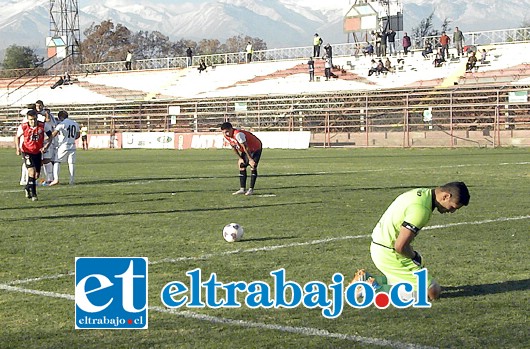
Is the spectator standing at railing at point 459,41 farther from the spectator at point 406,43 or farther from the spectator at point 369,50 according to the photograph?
the spectator at point 369,50

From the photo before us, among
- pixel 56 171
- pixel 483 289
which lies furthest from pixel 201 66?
pixel 483 289

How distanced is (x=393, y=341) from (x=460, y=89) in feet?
138

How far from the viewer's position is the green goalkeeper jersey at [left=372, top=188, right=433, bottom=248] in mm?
8062

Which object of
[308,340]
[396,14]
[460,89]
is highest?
[396,14]

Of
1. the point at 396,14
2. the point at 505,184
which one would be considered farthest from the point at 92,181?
the point at 396,14

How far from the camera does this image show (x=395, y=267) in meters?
8.34

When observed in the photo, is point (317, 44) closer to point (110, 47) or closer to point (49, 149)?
point (49, 149)

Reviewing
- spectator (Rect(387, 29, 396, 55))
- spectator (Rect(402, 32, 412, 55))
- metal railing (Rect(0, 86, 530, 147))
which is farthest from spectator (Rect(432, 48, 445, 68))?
spectator (Rect(387, 29, 396, 55))

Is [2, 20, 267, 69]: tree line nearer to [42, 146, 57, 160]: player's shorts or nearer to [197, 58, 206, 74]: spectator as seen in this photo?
[197, 58, 206, 74]: spectator

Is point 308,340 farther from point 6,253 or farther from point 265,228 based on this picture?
point 265,228

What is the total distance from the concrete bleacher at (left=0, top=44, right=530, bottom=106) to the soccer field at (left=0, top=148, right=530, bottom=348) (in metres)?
26.8

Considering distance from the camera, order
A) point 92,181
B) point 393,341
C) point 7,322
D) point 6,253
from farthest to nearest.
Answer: point 92,181 → point 6,253 → point 7,322 → point 393,341

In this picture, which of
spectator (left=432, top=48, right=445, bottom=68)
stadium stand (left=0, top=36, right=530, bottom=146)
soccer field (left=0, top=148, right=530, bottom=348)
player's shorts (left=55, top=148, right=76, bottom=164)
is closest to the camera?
soccer field (left=0, top=148, right=530, bottom=348)

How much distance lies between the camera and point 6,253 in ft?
36.8
